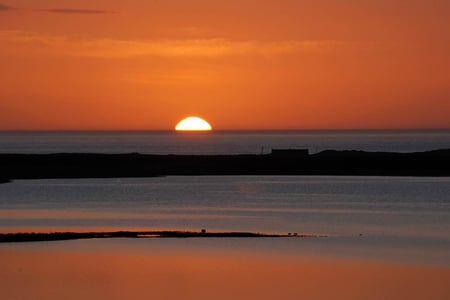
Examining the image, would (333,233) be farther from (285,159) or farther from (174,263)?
(285,159)

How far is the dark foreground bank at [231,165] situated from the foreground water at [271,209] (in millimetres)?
5778

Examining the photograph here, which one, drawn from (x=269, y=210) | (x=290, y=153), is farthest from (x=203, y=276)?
(x=290, y=153)

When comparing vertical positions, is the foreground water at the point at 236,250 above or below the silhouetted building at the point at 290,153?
below

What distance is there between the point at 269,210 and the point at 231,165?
42622 mm

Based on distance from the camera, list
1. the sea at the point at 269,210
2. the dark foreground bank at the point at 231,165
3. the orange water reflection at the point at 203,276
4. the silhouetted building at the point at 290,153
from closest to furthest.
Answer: the orange water reflection at the point at 203,276, the sea at the point at 269,210, the dark foreground bank at the point at 231,165, the silhouetted building at the point at 290,153

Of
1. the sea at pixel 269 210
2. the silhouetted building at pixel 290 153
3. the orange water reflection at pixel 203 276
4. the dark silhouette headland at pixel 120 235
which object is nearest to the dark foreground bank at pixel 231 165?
the silhouetted building at pixel 290 153

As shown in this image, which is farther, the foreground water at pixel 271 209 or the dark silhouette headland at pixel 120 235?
the dark silhouette headland at pixel 120 235

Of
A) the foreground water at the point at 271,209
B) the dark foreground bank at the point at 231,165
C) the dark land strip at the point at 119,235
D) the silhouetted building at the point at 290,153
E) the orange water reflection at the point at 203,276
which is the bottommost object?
the orange water reflection at the point at 203,276

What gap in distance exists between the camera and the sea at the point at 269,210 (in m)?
36.5

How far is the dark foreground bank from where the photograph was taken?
8606 centimetres

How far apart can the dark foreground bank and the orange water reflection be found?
158 ft

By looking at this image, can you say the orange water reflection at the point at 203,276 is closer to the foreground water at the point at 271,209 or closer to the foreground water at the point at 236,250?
the foreground water at the point at 236,250

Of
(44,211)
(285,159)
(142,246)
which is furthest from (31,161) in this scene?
(142,246)

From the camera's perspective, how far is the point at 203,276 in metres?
28.8
